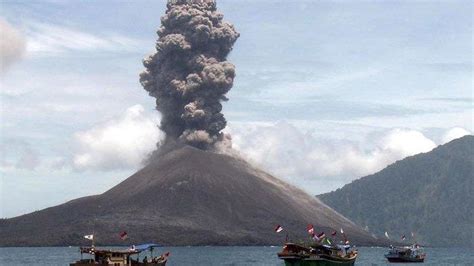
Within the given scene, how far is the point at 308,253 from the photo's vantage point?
17488 centimetres

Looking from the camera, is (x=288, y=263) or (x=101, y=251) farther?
(x=288, y=263)

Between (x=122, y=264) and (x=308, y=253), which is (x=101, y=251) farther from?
(x=308, y=253)

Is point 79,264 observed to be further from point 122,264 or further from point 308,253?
point 308,253

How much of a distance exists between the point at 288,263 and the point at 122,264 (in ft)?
107

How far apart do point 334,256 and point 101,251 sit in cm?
4689

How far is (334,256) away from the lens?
595 feet

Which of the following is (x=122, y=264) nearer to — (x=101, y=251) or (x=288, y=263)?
(x=101, y=251)

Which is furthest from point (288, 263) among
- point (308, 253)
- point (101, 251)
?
point (101, 251)

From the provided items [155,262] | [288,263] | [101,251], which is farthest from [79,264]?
[288,263]

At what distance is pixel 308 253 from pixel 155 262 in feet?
95.4

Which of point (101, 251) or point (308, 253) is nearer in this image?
point (101, 251)

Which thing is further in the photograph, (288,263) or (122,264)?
(288,263)

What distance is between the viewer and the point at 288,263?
176125 mm

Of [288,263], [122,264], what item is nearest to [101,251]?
[122,264]
